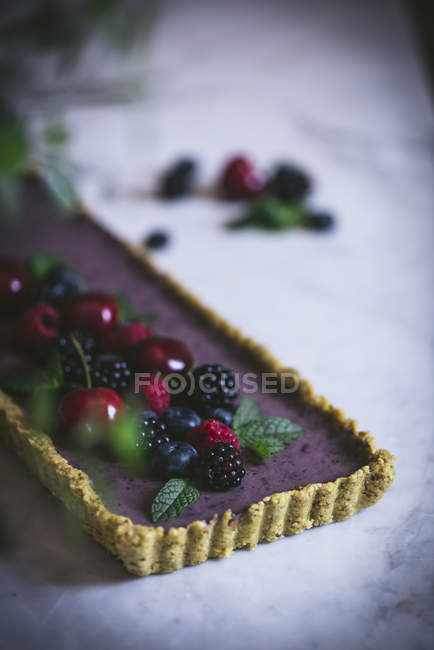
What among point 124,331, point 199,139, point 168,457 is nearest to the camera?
point 168,457

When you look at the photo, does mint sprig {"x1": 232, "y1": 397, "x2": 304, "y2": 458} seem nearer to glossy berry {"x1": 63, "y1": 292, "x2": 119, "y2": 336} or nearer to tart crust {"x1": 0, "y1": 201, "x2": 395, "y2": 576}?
tart crust {"x1": 0, "y1": 201, "x2": 395, "y2": 576}

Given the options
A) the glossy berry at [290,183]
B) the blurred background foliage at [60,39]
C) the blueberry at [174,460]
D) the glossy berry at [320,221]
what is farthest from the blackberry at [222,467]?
the glossy berry at [290,183]

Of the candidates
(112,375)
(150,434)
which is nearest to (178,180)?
(112,375)

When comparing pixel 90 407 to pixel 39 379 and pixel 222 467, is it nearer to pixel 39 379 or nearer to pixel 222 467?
pixel 39 379

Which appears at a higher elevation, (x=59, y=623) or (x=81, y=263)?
(x=81, y=263)

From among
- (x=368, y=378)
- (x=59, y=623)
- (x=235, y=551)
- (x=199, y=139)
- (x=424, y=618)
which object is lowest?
A: (x=59, y=623)

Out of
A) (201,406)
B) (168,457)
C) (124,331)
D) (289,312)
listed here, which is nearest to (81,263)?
(124,331)

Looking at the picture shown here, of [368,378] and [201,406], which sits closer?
[201,406]

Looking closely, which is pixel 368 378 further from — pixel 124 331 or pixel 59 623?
pixel 59 623
